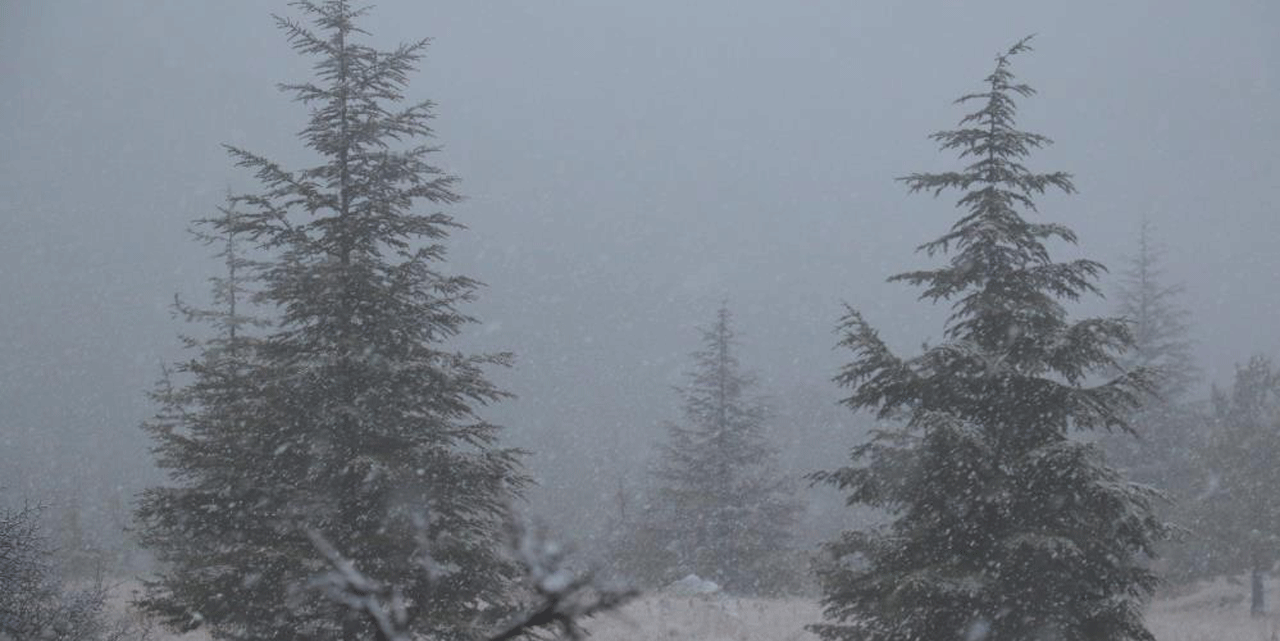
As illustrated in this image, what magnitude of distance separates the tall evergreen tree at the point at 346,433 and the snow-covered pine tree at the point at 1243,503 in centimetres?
2141

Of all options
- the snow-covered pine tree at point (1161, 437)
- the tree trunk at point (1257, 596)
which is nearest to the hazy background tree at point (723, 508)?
the snow-covered pine tree at point (1161, 437)

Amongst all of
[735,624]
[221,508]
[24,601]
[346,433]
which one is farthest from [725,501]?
[24,601]

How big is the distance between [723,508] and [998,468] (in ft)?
67.3

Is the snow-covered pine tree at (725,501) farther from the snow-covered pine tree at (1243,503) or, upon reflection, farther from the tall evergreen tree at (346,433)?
the tall evergreen tree at (346,433)

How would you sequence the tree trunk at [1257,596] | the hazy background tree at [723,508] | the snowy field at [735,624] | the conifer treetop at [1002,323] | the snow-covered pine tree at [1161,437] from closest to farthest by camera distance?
1. the conifer treetop at [1002,323]
2. the snowy field at [735,624]
3. the tree trunk at [1257,596]
4. the snow-covered pine tree at [1161,437]
5. the hazy background tree at [723,508]

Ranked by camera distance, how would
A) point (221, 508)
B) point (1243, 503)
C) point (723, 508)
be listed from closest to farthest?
point (221, 508) < point (1243, 503) < point (723, 508)

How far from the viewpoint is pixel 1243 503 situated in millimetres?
23641

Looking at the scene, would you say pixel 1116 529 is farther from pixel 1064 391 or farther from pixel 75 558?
pixel 75 558

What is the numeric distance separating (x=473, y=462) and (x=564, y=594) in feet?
25.5

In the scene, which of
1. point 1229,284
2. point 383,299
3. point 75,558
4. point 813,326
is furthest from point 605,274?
point 383,299

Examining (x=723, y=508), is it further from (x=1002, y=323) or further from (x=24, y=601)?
(x=24, y=601)

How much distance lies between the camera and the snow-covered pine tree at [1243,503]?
23203 millimetres

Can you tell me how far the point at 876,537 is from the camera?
30.4 ft

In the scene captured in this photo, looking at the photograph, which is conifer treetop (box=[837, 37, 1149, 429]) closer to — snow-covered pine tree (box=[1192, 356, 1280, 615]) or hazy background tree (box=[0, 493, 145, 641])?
hazy background tree (box=[0, 493, 145, 641])
